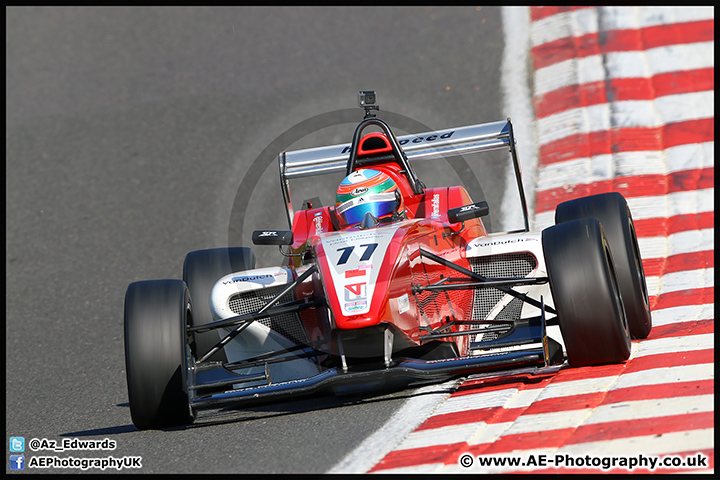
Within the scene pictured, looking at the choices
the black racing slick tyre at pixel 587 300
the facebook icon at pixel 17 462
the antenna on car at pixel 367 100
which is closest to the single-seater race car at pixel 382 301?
the black racing slick tyre at pixel 587 300

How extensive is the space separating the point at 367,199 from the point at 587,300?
5.96 feet

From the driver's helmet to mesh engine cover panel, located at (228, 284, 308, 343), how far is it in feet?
2.30

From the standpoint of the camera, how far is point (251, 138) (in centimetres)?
1341

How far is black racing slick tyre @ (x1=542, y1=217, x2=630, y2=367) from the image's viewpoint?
17.7 ft

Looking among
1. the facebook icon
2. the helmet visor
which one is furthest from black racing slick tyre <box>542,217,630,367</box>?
the facebook icon

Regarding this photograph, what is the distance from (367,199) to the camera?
653 centimetres

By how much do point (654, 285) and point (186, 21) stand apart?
443 inches

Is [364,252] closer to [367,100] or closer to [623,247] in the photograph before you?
[623,247]

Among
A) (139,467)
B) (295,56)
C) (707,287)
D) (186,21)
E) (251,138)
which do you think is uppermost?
(186,21)

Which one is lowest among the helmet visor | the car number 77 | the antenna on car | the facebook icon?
the facebook icon

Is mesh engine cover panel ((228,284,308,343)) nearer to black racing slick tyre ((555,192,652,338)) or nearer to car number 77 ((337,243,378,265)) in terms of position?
car number 77 ((337,243,378,265))

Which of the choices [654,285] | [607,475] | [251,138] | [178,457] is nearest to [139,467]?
[178,457]

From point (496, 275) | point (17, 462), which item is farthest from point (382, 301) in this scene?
point (17, 462)

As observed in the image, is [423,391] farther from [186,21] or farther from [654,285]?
[186,21]
